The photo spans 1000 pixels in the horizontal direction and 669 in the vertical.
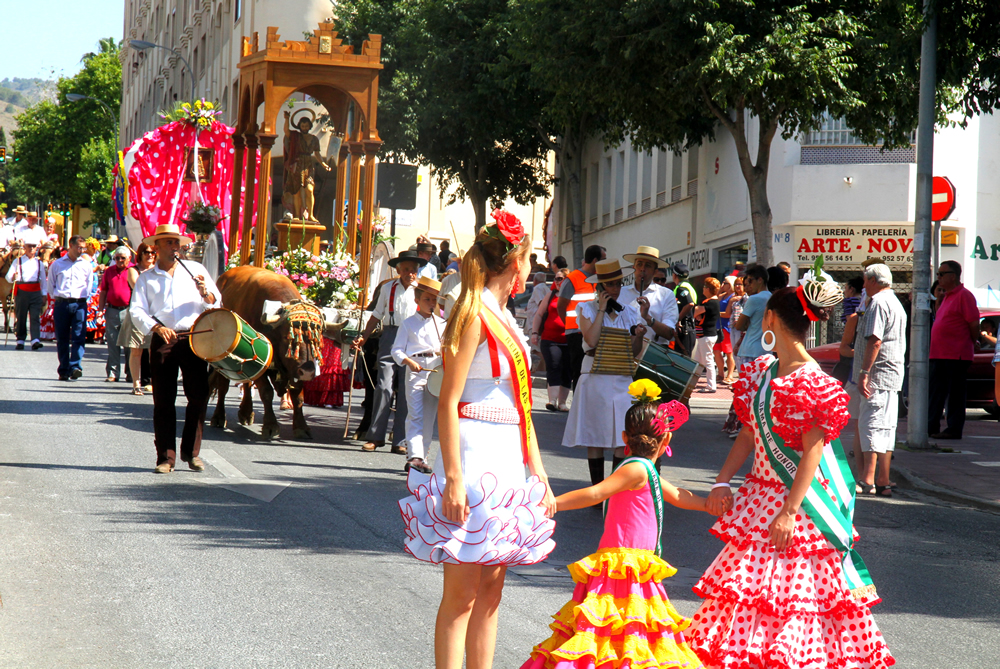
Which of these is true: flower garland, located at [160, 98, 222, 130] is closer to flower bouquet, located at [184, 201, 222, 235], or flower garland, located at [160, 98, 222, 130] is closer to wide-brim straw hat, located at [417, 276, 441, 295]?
flower bouquet, located at [184, 201, 222, 235]

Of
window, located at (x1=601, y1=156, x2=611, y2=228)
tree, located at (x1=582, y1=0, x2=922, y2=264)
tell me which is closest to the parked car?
tree, located at (x1=582, y1=0, x2=922, y2=264)

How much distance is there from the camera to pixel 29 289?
21.5 meters

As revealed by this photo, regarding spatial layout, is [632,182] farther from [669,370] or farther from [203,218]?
[669,370]

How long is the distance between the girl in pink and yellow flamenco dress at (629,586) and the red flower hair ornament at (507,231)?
29.5 inches

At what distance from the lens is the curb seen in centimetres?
→ 982

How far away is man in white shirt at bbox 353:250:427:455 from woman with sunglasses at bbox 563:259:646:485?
2928 millimetres

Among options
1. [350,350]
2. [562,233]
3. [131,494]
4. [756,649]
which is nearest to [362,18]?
[562,233]

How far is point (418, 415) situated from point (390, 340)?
173cm

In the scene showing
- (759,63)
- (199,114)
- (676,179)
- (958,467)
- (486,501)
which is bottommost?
(958,467)

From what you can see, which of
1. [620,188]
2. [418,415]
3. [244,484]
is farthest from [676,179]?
[244,484]

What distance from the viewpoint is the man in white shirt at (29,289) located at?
21.4m

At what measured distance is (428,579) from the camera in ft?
21.5

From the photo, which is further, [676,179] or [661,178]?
[661,178]

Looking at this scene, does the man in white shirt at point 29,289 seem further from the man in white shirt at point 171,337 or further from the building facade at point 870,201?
the building facade at point 870,201
